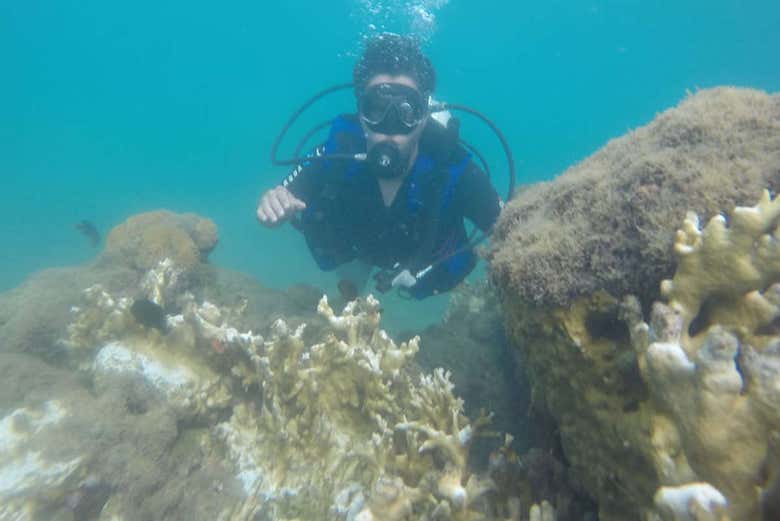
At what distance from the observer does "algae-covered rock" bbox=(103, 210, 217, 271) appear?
604 cm

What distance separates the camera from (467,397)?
13.2 ft

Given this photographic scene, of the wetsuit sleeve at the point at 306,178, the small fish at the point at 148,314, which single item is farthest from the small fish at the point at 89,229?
the small fish at the point at 148,314

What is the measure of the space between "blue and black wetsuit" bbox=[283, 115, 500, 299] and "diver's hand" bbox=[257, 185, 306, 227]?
1.09 m

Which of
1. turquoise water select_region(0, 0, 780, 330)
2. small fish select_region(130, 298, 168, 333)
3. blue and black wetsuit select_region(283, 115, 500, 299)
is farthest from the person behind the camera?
turquoise water select_region(0, 0, 780, 330)

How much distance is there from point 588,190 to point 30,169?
7703cm

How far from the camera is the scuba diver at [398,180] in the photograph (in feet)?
17.4

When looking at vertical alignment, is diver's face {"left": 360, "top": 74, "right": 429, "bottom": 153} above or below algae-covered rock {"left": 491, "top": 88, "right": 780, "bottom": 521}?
above

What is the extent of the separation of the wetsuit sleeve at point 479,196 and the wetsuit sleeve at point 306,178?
194cm

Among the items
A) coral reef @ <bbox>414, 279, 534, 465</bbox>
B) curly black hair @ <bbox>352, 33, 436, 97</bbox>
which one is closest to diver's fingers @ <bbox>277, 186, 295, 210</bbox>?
curly black hair @ <bbox>352, 33, 436, 97</bbox>

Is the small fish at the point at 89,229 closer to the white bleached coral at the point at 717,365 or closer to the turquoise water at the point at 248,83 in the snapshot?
the turquoise water at the point at 248,83

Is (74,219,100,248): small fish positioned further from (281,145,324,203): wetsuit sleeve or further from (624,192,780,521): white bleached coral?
(624,192,780,521): white bleached coral

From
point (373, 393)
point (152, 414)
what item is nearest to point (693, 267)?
point (373, 393)

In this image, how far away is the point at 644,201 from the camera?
2105 millimetres

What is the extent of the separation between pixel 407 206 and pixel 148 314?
10.4ft
